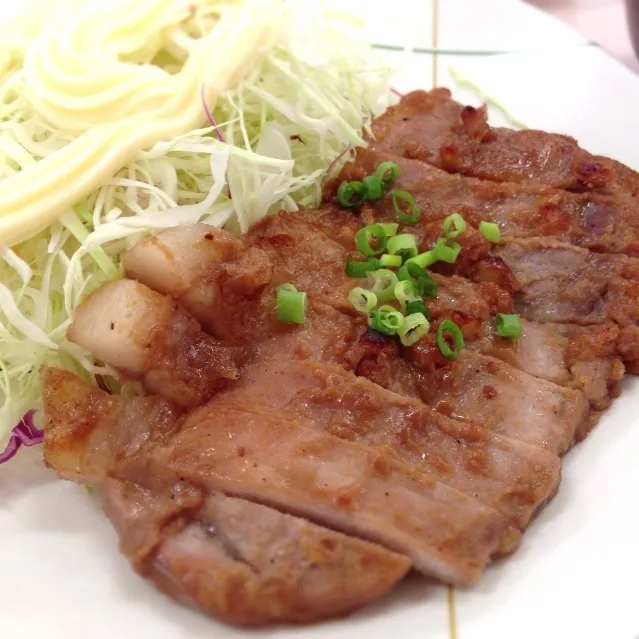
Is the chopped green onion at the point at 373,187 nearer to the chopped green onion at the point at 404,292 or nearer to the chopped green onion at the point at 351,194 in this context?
the chopped green onion at the point at 351,194

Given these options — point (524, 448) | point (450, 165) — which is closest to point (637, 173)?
point (450, 165)

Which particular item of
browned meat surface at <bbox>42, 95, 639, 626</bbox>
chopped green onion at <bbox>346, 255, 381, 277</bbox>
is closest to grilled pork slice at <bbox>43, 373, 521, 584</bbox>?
browned meat surface at <bbox>42, 95, 639, 626</bbox>

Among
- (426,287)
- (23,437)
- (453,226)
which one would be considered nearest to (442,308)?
(426,287)

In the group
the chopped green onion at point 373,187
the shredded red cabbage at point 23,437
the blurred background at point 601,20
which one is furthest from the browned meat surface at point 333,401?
the blurred background at point 601,20

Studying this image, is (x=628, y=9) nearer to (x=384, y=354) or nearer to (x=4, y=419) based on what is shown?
(x=384, y=354)

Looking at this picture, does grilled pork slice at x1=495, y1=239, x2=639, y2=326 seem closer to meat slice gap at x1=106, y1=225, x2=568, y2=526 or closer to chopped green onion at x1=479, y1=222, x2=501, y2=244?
chopped green onion at x1=479, y1=222, x2=501, y2=244

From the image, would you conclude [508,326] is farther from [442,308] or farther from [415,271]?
[415,271]
